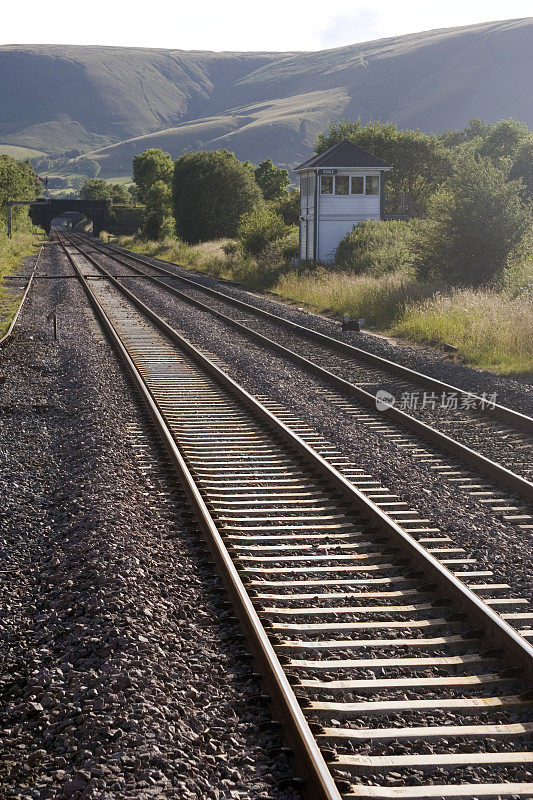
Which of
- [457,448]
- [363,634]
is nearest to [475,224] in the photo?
[457,448]

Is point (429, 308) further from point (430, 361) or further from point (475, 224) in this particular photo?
point (430, 361)

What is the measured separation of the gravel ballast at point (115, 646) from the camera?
3762 millimetres

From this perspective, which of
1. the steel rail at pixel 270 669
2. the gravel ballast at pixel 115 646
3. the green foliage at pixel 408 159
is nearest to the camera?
the steel rail at pixel 270 669

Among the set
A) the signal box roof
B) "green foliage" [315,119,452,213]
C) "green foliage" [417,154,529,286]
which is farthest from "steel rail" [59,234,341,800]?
"green foliage" [315,119,452,213]

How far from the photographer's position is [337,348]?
17141 millimetres

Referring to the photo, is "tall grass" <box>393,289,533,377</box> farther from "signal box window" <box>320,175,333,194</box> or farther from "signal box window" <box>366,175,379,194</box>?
"signal box window" <box>366,175,379,194</box>

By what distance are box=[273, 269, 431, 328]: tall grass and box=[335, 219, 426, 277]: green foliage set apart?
2.34 feet

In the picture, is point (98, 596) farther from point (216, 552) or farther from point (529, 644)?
point (529, 644)

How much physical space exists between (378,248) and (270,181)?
6078cm

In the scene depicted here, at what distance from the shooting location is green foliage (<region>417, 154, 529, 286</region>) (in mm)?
22172

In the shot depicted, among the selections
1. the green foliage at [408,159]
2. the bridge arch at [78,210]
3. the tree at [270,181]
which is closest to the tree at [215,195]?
the green foliage at [408,159]

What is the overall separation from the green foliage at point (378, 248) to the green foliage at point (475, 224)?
2.43 metres

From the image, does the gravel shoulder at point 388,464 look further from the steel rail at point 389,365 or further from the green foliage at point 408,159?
the green foliage at point 408,159

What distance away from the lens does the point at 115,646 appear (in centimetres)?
488
